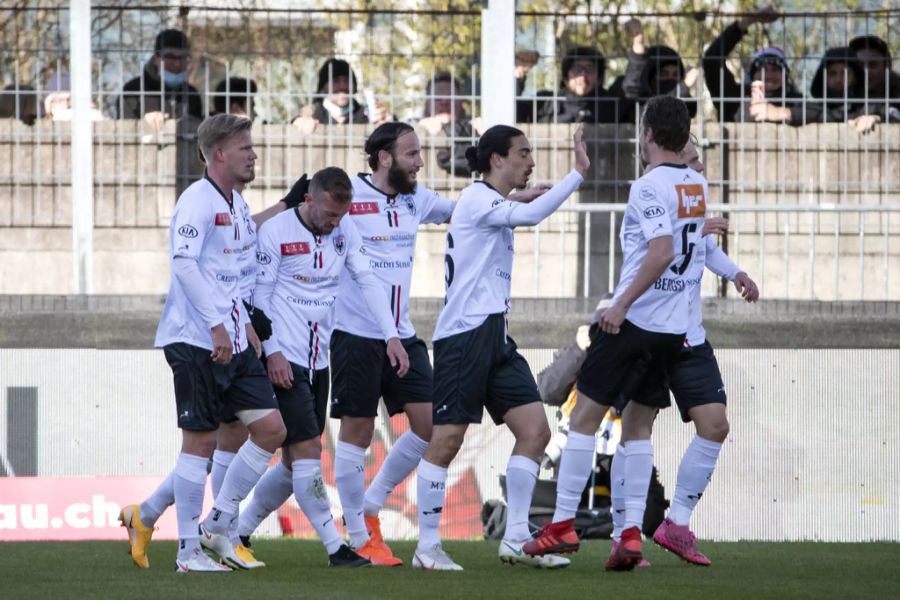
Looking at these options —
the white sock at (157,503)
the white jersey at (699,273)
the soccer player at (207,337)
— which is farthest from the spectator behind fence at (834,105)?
the white sock at (157,503)

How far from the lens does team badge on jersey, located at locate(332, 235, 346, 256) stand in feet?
29.5

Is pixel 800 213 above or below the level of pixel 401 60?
below

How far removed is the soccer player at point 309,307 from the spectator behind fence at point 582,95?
541cm

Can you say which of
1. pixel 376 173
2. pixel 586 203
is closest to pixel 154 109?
pixel 586 203

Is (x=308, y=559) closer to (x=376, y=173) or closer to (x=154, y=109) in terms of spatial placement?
(x=376, y=173)

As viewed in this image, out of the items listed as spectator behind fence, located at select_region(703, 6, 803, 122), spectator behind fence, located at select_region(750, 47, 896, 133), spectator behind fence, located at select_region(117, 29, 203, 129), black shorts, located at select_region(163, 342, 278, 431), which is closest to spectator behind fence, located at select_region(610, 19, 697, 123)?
spectator behind fence, located at select_region(703, 6, 803, 122)

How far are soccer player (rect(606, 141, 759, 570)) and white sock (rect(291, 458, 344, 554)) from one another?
141 centimetres

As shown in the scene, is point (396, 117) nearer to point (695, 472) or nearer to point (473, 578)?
point (695, 472)

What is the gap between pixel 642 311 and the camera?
8312mm

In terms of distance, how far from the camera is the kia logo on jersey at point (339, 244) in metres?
9.00

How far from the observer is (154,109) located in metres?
14.1

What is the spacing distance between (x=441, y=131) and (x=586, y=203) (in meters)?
1.30

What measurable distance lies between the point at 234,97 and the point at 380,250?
4995mm

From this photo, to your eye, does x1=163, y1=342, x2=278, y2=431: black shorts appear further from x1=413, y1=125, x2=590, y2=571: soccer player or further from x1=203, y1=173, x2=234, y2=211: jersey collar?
x1=413, y1=125, x2=590, y2=571: soccer player
